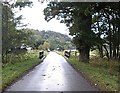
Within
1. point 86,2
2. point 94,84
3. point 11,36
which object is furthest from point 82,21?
point 94,84

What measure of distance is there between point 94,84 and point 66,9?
1931 cm

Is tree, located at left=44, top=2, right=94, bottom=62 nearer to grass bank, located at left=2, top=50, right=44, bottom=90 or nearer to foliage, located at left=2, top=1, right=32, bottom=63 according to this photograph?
foliage, located at left=2, top=1, right=32, bottom=63

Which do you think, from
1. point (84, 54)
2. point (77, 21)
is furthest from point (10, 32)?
point (84, 54)

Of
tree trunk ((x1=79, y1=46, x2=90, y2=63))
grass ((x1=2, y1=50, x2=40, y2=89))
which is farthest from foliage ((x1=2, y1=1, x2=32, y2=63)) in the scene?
tree trunk ((x1=79, y1=46, x2=90, y2=63))

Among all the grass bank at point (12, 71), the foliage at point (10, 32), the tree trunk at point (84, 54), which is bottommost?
the grass bank at point (12, 71)

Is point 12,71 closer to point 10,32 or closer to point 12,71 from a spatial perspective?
point 12,71

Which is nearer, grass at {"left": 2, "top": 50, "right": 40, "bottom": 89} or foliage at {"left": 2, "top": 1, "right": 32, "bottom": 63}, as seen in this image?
grass at {"left": 2, "top": 50, "right": 40, "bottom": 89}

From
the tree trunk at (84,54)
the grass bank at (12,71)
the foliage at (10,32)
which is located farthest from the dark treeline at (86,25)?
the grass bank at (12,71)

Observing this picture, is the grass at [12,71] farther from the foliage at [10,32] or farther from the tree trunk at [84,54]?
the tree trunk at [84,54]

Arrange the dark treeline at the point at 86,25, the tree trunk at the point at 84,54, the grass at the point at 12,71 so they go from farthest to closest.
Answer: the tree trunk at the point at 84,54 → the dark treeline at the point at 86,25 → the grass at the point at 12,71

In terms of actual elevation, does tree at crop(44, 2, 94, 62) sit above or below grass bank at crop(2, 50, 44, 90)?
above

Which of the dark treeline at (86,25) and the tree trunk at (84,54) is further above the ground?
the dark treeline at (86,25)

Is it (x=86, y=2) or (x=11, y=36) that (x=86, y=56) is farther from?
(x=86, y=2)

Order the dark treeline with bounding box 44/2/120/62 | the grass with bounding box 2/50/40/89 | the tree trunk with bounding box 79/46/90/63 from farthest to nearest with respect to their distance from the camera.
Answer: the tree trunk with bounding box 79/46/90/63 < the dark treeline with bounding box 44/2/120/62 < the grass with bounding box 2/50/40/89
